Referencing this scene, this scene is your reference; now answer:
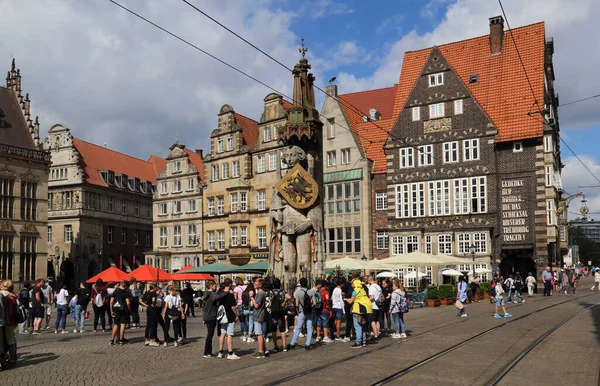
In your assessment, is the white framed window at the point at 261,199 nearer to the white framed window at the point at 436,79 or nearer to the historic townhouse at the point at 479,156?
the historic townhouse at the point at 479,156

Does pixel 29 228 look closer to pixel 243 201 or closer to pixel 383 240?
pixel 243 201

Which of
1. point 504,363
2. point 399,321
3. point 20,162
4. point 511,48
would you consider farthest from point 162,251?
point 504,363

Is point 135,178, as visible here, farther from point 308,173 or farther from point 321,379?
point 321,379

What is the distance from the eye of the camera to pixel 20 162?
47.6 meters

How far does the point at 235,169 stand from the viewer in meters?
50.6

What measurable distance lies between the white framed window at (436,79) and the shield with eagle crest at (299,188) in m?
25.9

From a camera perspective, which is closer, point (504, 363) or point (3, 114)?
point (504, 363)

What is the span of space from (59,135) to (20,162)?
537 inches

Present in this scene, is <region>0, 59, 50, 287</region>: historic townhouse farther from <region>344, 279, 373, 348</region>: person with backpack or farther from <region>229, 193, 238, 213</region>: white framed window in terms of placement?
<region>344, 279, 373, 348</region>: person with backpack

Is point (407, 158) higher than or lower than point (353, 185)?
higher

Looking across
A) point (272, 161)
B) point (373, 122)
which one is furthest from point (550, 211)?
point (272, 161)

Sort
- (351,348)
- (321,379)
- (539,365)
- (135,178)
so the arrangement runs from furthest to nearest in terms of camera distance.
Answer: (135,178) → (351,348) → (539,365) → (321,379)

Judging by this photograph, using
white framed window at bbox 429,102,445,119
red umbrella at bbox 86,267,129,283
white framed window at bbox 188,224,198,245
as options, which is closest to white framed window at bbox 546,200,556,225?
white framed window at bbox 429,102,445,119

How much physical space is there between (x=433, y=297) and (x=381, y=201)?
15.2m
